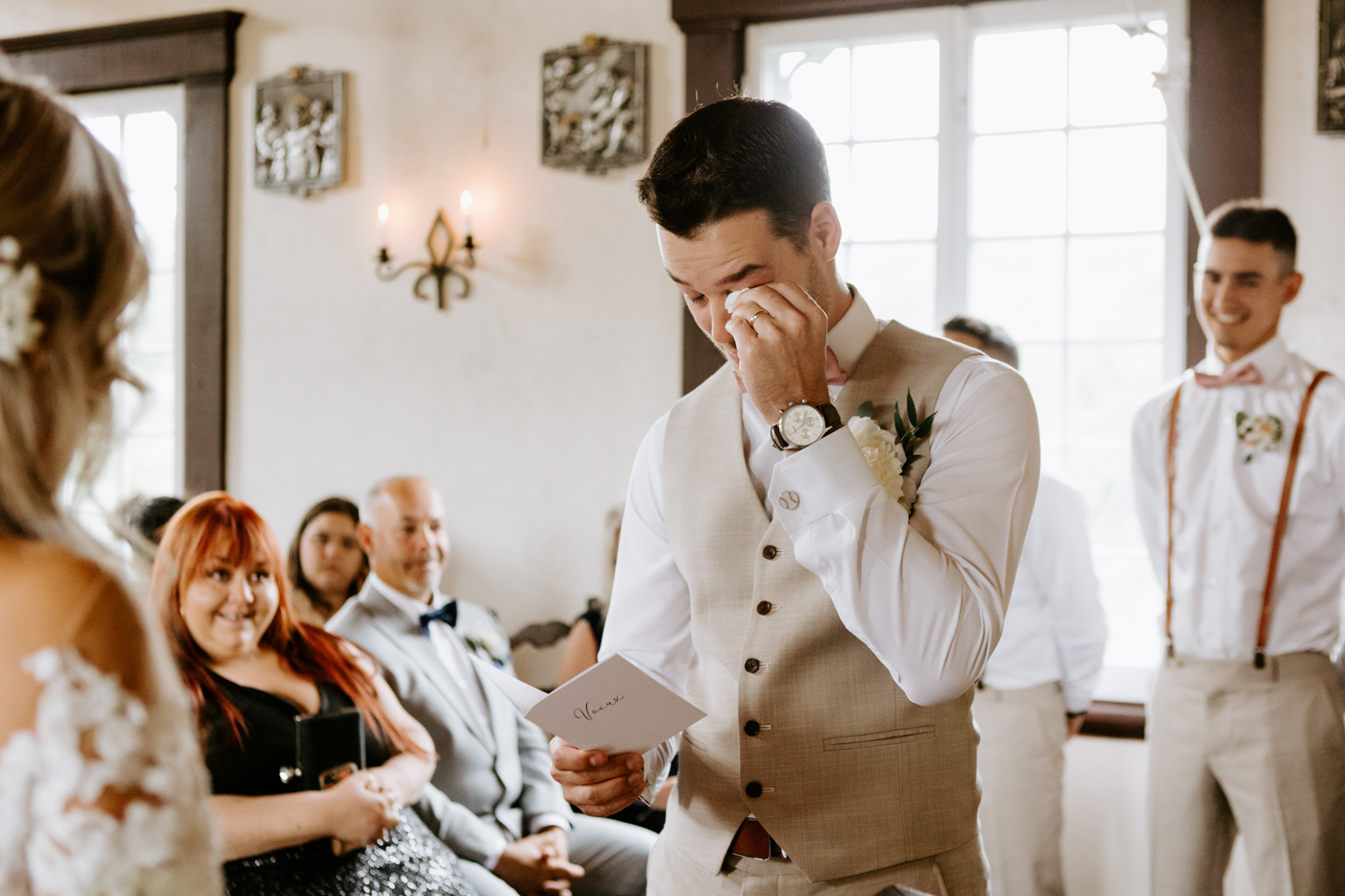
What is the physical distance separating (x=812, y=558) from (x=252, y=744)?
1573 mm

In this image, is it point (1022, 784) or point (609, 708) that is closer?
point (609, 708)

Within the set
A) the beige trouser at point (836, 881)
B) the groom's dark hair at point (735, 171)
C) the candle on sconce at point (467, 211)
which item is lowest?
the beige trouser at point (836, 881)

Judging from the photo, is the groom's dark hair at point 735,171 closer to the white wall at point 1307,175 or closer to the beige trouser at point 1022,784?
the beige trouser at point 1022,784

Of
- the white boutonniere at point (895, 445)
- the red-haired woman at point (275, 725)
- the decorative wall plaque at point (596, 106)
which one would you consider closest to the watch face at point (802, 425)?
the white boutonniere at point (895, 445)

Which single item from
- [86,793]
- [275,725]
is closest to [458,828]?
[275,725]

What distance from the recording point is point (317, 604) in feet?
12.6

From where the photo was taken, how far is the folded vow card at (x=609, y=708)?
1.26 meters

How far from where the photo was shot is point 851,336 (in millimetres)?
1445

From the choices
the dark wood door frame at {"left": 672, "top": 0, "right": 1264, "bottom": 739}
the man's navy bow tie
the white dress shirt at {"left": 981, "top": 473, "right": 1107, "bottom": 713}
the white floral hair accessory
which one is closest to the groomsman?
the white dress shirt at {"left": 981, "top": 473, "right": 1107, "bottom": 713}

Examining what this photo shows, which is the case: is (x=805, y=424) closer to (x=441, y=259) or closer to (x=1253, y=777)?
(x=1253, y=777)

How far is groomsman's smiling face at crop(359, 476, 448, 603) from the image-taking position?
3334 millimetres

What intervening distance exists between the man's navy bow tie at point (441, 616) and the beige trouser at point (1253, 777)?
1.94 metres

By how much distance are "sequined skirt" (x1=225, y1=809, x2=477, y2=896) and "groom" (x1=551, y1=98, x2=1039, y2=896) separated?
1060mm

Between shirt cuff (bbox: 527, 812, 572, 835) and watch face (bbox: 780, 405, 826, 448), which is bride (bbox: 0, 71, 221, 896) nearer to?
watch face (bbox: 780, 405, 826, 448)
